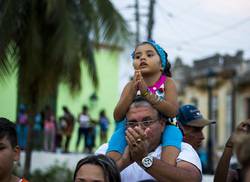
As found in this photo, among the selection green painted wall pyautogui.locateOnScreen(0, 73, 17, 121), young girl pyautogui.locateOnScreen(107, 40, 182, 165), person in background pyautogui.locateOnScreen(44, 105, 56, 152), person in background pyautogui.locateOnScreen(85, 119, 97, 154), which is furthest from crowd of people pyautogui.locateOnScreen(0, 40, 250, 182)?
green painted wall pyautogui.locateOnScreen(0, 73, 17, 121)

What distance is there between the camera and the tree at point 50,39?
13.3 meters

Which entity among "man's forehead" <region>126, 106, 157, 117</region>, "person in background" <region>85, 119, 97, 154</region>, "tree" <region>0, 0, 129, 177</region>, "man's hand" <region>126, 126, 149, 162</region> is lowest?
"person in background" <region>85, 119, 97, 154</region>

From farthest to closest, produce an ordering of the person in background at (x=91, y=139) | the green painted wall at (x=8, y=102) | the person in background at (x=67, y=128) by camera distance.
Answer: the green painted wall at (x=8, y=102) < the person in background at (x=91, y=139) < the person in background at (x=67, y=128)

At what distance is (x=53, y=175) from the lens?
1504cm

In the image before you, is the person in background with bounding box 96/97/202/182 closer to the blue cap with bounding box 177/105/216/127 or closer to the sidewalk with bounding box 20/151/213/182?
the blue cap with bounding box 177/105/216/127

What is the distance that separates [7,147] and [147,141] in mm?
934

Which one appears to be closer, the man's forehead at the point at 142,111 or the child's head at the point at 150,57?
the man's forehead at the point at 142,111

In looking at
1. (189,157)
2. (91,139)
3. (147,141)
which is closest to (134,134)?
(147,141)

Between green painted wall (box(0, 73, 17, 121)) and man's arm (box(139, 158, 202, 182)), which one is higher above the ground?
green painted wall (box(0, 73, 17, 121))

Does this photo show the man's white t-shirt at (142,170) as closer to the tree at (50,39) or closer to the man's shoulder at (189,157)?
the man's shoulder at (189,157)

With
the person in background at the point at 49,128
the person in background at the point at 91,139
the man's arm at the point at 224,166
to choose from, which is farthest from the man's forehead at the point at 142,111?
the person in background at the point at 91,139

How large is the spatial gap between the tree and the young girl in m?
8.11

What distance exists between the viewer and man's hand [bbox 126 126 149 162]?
388 cm

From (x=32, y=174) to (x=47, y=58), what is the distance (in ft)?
9.04
